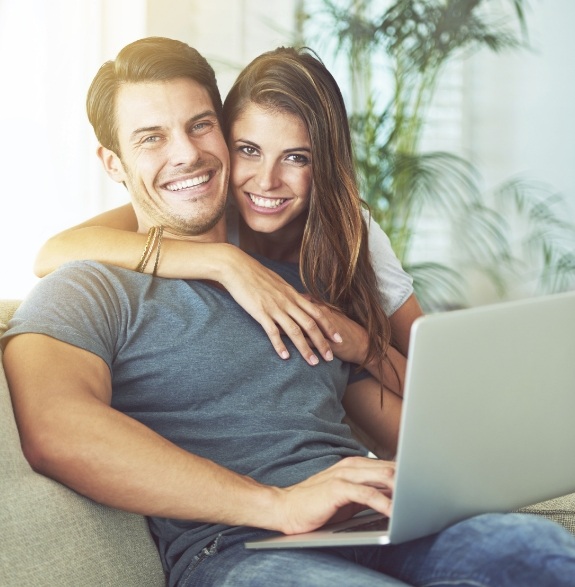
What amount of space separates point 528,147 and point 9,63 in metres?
2.40

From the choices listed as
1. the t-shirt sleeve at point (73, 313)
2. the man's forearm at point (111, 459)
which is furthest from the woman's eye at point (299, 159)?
the man's forearm at point (111, 459)

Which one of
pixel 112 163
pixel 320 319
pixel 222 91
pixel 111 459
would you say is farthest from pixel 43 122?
pixel 111 459

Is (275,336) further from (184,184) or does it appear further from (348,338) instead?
(184,184)

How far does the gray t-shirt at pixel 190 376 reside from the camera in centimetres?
138

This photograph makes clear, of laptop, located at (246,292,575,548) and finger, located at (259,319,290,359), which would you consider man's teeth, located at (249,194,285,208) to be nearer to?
finger, located at (259,319,290,359)

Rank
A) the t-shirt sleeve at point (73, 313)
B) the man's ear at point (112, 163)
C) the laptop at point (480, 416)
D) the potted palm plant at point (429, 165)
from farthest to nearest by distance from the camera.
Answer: the potted palm plant at point (429, 165)
the man's ear at point (112, 163)
the t-shirt sleeve at point (73, 313)
the laptop at point (480, 416)

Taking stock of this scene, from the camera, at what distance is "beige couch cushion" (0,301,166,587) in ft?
3.71

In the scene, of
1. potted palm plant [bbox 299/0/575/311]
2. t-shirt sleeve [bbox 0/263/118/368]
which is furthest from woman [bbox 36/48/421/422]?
potted palm plant [bbox 299/0/575/311]

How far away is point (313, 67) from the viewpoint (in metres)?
1.80

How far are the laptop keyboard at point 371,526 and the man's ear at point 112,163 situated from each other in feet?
2.86

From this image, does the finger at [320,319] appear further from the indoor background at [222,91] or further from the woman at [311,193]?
the indoor background at [222,91]

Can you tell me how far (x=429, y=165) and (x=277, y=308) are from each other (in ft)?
7.18

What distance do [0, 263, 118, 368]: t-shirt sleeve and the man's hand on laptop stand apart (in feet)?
1.22

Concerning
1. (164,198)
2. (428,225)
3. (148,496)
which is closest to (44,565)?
(148,496)
